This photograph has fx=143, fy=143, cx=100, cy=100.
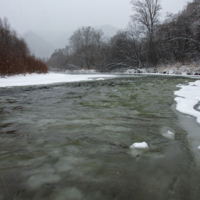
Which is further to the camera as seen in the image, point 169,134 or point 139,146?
point 169,134

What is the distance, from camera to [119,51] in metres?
25.4

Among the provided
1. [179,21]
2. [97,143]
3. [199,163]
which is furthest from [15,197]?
[179,21]

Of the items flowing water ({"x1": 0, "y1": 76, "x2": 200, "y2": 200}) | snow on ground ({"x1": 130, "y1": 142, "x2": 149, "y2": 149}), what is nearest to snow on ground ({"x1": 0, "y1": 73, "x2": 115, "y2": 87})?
flowing water ({"x1": 0, "y1": 76, "x2": 200, "y2": 200})

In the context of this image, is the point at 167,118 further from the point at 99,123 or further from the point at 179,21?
the point at 179,21

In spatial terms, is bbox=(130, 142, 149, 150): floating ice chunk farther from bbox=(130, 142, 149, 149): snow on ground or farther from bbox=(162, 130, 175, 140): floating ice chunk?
bbox=(162, 130, 175, 140): floating ice chunk

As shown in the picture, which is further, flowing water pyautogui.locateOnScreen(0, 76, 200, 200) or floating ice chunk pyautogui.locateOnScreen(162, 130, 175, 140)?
floating ice chunk pyautogui.locateOnScreen(162, 130, 175, 140)

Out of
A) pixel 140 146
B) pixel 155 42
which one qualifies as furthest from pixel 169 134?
pixel 155 42

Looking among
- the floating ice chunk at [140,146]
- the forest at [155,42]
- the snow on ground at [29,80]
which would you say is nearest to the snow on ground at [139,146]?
the floating ice chunk at [140,146]

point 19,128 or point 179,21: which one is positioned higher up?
point 179,21

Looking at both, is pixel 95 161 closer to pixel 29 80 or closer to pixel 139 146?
pixel 139 146

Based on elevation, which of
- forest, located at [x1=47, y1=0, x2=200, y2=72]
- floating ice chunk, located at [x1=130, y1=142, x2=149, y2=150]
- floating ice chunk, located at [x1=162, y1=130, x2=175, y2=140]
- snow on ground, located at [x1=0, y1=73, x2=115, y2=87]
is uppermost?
forest, located at [x1=47, y1=0, x2=200, y2=72]

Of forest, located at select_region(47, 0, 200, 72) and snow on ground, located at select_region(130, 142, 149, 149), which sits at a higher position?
forest, located at select_region(47, 0, 200, 72)

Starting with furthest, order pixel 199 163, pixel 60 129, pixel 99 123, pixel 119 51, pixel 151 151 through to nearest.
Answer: pixel 119 51 < pixel 99 123 < pixel 60 129 < pixel 151 151 < pixel 199 163

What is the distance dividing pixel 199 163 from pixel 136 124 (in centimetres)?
99
